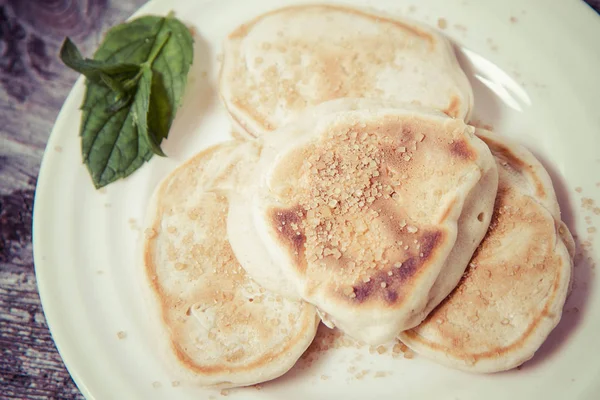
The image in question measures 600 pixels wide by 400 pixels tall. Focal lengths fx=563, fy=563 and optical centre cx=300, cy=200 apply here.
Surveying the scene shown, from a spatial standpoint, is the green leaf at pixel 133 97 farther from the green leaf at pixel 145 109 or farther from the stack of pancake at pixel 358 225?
the stack of pancake at pixel 358 225

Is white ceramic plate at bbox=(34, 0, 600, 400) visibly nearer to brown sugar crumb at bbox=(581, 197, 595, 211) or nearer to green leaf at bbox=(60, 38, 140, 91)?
brown sugar crumb at bbox=(581, 197, 595, 211)

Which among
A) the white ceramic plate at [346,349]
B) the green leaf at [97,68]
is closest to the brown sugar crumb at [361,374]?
the white ceramic plate at [346,349]

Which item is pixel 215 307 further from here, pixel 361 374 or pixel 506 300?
pixel 506 300

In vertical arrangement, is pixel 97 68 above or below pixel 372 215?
below

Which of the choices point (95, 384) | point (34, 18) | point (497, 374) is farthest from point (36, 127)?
point (497, 374)

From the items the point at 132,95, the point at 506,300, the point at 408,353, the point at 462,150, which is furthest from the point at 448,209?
the point at 132,95

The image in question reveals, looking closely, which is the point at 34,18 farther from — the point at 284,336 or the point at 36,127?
the point at 284,336

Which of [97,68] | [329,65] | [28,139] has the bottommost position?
[28,139]

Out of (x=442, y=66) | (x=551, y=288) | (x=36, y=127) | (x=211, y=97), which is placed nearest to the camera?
(x=551, y=288)
